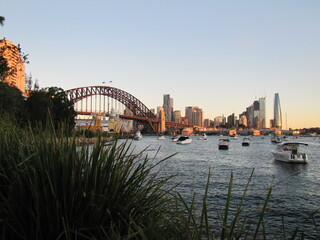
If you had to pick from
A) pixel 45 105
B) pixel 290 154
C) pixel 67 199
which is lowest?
pixel 290 154

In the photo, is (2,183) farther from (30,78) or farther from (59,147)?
(30,78)

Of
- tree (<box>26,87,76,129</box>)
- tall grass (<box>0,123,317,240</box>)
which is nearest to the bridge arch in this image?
tree (<box>26,87,76,129</box>)

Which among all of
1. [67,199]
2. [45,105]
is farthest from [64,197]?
[45,105]

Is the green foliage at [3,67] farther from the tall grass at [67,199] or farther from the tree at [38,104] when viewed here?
the tree at [38,104]

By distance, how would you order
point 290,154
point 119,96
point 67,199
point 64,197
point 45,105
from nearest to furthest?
point 64,197, point 67,199, point 290,154, point 45,105, point 119,96

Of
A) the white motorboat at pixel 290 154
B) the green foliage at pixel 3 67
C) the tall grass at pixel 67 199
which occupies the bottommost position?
Answer: the white motorboat at pixel 290 154

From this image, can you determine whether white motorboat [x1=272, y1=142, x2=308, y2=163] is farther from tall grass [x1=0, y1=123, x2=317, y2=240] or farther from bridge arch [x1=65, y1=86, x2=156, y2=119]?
bridge arch [x1=65, y1=86, x2=156, y2=119]

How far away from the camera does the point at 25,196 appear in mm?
3760

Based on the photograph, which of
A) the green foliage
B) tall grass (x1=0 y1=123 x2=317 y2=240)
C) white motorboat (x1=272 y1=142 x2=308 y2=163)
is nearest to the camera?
tall grass (x1=0 y1=123 x2=317 y2=240)

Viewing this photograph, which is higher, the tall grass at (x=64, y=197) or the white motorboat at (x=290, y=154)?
the tall grass at (x=64, y=197)

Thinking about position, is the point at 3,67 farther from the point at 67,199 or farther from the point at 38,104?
the point at 38,104

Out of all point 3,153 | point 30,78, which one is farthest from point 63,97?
point 3,153

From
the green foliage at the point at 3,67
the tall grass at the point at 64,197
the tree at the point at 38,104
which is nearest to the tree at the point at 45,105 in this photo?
the tree at the point at 38,104

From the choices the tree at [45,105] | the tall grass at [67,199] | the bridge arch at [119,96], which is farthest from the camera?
the bridge arch at [119,96]
